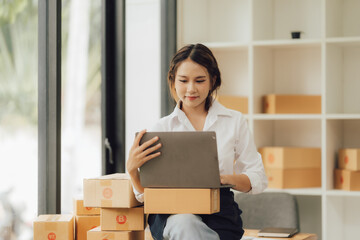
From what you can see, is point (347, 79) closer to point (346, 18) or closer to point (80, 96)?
point (346, 18)

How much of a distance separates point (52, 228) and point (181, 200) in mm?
580

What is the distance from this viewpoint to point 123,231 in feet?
7.59

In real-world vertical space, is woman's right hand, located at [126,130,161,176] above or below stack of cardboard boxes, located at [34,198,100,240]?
above

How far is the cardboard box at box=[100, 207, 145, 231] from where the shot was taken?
231 centimetres

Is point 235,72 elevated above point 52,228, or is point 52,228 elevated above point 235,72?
point 235,72

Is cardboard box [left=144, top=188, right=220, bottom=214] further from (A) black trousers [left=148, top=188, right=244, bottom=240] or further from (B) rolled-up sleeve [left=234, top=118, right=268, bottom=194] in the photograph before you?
(B) rolled-up sleeve [left=234, top=118, right=268, bottom=194]

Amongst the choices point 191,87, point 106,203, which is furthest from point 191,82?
point 106,203

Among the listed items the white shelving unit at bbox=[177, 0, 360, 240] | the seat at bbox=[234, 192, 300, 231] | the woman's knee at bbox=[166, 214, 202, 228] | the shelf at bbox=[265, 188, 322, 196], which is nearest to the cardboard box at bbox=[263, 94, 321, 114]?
the white shelving unit at bbox=[177, 0, 360, 240]

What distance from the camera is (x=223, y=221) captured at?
7.06 feet

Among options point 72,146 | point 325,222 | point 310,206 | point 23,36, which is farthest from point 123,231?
point 310,206

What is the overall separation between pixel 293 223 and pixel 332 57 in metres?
1.08

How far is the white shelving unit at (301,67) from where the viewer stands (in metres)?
3.54

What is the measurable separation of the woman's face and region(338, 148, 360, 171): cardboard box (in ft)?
5.21

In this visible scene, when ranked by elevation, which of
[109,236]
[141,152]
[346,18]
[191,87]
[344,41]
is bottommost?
[109,236]
